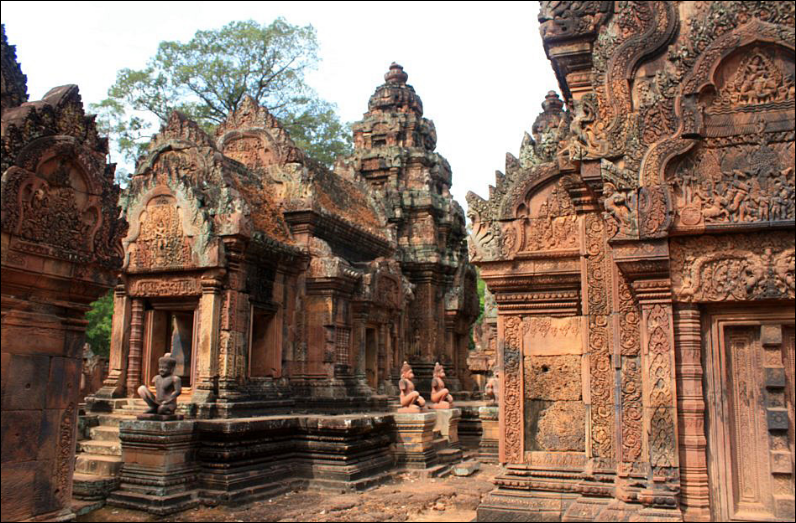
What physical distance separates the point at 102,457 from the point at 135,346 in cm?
226

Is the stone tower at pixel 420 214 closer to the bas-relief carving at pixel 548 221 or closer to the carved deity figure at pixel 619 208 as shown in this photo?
the bas-relief carving at pixel 548 221

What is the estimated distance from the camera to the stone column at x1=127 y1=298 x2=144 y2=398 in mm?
12008

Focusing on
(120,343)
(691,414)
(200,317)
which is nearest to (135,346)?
(120,343)

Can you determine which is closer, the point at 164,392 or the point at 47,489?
the point at 47,489

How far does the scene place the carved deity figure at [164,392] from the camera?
9859mm

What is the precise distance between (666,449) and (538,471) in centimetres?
220

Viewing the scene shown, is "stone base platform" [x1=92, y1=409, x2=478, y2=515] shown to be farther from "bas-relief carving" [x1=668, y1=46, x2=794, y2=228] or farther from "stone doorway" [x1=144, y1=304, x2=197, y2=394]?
"bas-relief carving" [x1=668, y1=46, x2=794, y2=228]

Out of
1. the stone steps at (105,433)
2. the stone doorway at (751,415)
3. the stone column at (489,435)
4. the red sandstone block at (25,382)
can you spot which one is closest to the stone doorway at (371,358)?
the stone column at (489,435)

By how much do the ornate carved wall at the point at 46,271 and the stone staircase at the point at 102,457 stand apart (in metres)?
3.28

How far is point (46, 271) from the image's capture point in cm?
612

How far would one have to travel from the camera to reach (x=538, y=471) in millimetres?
7957

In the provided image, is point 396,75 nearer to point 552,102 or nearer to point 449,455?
point 552,102

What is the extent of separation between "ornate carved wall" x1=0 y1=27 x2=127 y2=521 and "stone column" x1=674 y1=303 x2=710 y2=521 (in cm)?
533

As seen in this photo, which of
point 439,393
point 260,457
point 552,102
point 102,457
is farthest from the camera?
point 552,102
